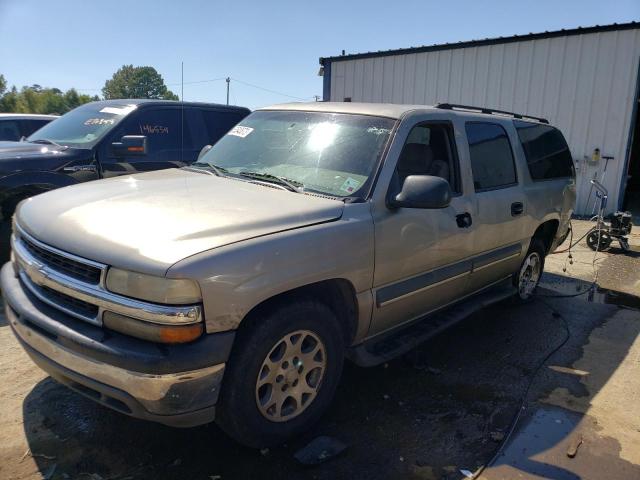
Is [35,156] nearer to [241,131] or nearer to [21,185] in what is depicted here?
[21,185]

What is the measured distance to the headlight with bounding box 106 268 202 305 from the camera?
7.27ft

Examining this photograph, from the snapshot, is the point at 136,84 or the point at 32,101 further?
the point at 32,101

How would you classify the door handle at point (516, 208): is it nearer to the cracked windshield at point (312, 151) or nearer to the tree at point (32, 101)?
the cracked windshield at point (312, 151)

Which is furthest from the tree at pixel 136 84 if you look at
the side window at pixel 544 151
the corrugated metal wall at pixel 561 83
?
the side window at pixel 544 151

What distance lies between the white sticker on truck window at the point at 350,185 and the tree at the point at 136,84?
2752 centimetres

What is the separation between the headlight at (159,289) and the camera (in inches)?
87.2

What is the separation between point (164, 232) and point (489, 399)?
2471 millimetres

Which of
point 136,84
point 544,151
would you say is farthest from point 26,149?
point 136,84

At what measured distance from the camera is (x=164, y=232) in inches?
95.8

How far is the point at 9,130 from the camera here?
8430 mm

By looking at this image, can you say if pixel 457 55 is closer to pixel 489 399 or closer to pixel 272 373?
pixel 489 399

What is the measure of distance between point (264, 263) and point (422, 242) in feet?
4.53

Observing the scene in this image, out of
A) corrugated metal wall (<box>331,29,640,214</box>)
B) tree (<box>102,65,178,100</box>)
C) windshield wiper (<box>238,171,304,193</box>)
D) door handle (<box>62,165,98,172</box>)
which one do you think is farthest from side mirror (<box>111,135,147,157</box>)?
tree (<box>102,65,178,100</box>)

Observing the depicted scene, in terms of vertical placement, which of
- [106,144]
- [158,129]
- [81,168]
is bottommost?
[81,168]
